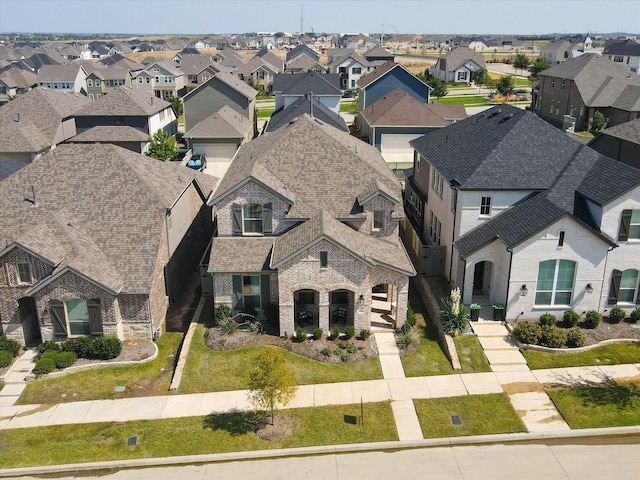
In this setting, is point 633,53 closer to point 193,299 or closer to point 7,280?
point 193,299

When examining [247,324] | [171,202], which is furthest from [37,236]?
[247,324]

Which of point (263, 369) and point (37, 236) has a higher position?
point (37, 236)

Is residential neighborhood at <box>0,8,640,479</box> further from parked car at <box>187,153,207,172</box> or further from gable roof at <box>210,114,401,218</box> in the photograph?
parked car at <box>187,153,207,172</box>

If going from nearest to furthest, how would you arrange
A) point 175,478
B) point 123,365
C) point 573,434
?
point 175,478
point 573,434
point 123,365

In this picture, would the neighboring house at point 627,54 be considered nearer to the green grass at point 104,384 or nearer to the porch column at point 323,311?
the porch column at point 323,311

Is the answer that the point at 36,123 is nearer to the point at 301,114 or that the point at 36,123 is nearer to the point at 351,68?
the point at 301,114
